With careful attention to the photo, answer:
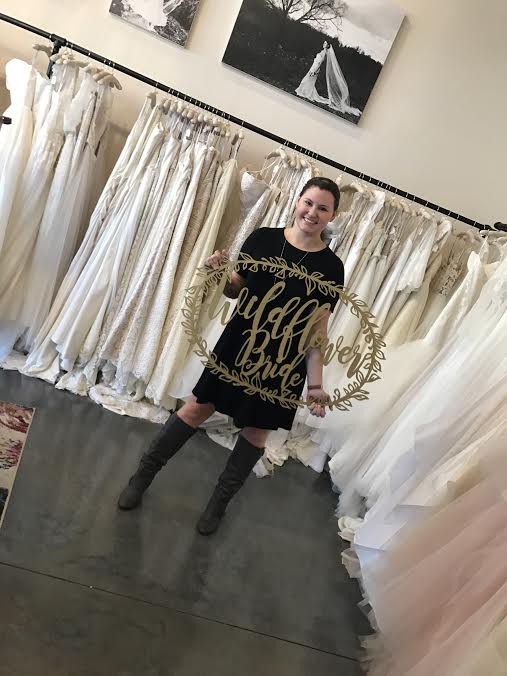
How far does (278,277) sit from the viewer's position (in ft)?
4.79

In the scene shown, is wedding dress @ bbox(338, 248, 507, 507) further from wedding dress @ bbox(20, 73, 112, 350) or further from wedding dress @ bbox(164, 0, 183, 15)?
wedding dress @ bbox(164, 0, 183, 15)

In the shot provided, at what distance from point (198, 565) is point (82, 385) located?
0.92m

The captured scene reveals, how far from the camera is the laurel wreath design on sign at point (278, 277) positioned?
1.46m

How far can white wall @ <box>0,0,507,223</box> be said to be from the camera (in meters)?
2.25

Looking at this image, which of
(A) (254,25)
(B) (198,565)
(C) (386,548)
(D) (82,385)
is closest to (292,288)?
(C) (386,548)

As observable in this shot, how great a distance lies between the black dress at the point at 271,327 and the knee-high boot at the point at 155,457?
22cm

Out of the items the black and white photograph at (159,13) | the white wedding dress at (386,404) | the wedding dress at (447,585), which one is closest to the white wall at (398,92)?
the black and white photograph at (159,13)

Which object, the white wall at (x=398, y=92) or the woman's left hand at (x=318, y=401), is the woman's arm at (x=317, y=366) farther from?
the white wall at (x=398, y=92)

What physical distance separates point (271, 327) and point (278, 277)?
134mm

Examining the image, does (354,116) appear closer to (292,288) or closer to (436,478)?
(292,288)

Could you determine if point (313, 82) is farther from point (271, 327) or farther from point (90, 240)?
point (271, 327)

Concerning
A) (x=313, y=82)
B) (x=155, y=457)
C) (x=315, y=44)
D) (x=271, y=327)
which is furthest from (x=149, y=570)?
(x=315, y=44)

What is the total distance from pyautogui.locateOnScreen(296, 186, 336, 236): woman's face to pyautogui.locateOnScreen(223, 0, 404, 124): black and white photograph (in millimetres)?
1075

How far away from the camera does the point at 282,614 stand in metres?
1.58
